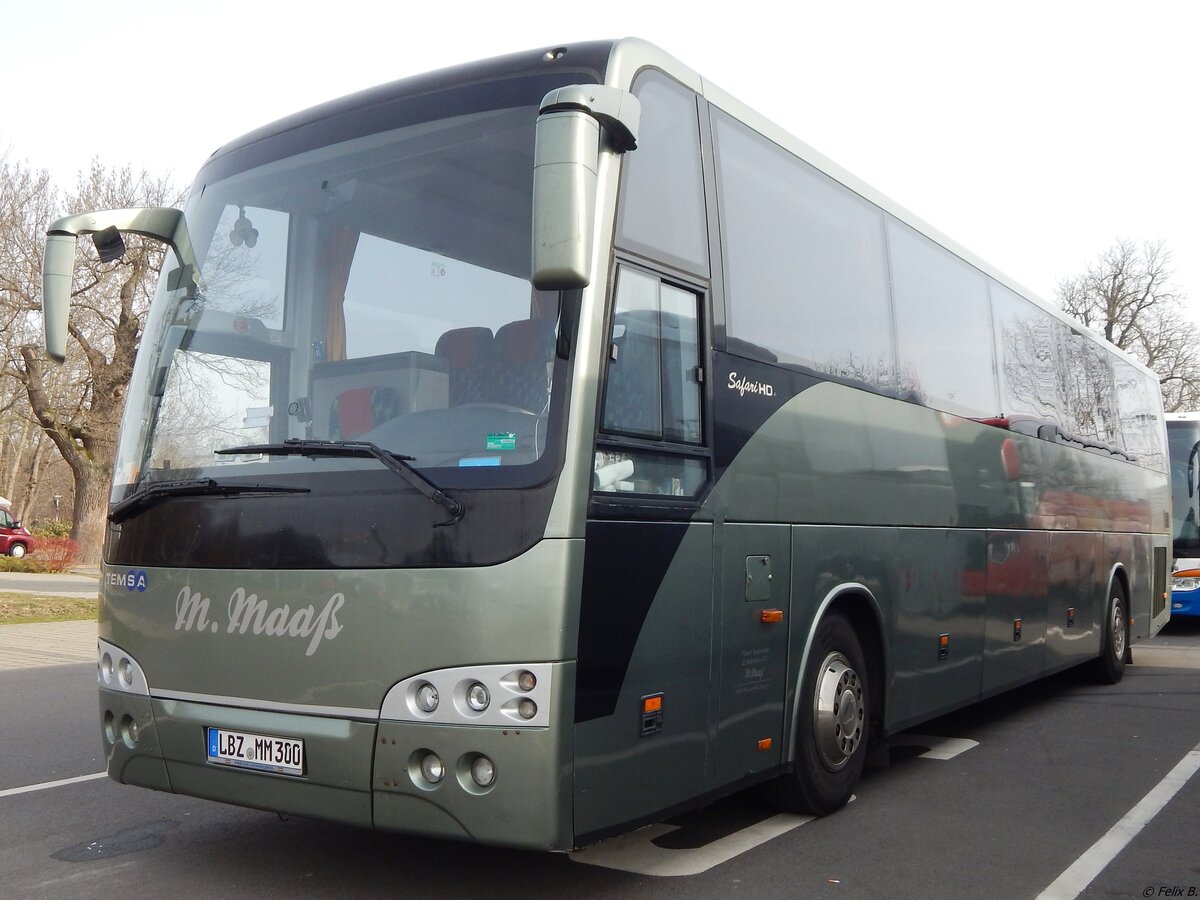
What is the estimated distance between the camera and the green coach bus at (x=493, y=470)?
4.34m

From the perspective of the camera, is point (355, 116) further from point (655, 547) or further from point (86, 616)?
point (86, 616)

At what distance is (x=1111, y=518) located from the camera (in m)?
12.0

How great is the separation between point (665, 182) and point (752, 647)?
211 centimetres

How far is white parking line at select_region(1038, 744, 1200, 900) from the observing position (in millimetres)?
5207

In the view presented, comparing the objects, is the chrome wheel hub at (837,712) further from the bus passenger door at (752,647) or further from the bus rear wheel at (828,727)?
the bus passenger door at (752,647)

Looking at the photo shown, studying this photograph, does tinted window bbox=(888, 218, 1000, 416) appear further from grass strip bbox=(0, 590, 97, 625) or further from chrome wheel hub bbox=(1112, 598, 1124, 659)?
grass strip bbox=(0, 590, 97, 625)

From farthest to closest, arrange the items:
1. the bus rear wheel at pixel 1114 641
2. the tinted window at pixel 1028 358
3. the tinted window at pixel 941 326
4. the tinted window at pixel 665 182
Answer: the bus rear wheel at pixel 1114 641 → the tinted window at pixel 1028 358 → the tinted window at pixel 941 326 → the tinted window at pixel 665 182

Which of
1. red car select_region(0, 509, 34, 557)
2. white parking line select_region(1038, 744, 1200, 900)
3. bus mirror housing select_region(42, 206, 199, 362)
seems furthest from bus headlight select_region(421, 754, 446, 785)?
red car select_region(0, 509, 34, 557)

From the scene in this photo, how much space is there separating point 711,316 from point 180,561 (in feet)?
8.13

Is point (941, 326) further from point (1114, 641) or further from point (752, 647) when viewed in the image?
point (1114, 641)

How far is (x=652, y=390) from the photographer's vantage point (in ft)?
16.1

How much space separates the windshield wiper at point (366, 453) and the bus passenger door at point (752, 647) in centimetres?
145

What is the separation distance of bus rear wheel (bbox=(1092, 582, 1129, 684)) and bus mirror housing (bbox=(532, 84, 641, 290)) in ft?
30.5

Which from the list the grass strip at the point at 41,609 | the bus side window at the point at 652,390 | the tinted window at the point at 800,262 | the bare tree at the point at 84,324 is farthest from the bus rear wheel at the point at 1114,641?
the bare tree at the point at 84,324
